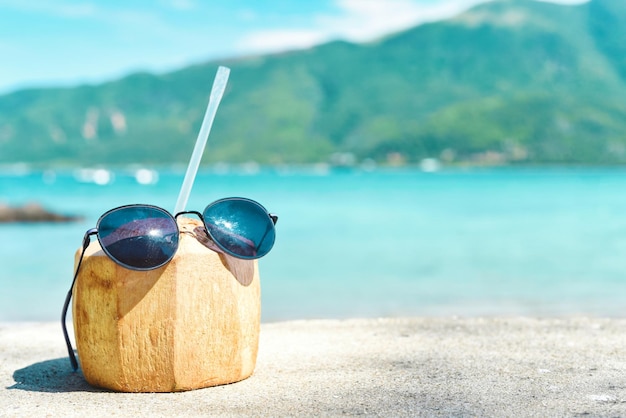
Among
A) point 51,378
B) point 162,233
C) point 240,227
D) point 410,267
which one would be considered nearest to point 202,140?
point 240,227

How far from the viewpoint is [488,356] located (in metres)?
7.35

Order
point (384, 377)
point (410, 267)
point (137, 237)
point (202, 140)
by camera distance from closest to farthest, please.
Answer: point (137, 237)
point (202, 140)
point (384, 377)
point (410, 267)

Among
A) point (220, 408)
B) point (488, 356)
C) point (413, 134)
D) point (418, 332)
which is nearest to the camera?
point (220, 408)

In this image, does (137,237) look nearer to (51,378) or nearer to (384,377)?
(51,378)

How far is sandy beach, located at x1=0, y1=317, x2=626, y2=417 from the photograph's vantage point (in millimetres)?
5426

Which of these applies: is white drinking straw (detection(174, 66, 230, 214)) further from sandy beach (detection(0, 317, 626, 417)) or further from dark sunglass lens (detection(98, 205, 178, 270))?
sandy beach (detection(0, 317, 626, 417))

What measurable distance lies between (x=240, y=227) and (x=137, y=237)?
0.78m

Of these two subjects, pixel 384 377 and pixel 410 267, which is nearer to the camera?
pixel 384 377

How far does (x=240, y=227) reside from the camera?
19.3 ft

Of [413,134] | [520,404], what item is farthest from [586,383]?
[413,134]

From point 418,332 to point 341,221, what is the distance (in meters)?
36.1

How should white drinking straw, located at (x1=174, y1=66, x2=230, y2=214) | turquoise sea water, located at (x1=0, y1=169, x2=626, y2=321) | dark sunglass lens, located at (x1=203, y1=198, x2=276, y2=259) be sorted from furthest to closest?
turquoise sea water, located at (x1=0, y1=169, x2=626, y2=321) → white drinking straw, located at (x1=174, y1=66, x2=230, y2=214) → dark sunglass lens, located at (x1=203, y1=198, x2=276, y2=259)

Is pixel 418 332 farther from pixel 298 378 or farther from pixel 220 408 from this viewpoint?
pixel 220 408

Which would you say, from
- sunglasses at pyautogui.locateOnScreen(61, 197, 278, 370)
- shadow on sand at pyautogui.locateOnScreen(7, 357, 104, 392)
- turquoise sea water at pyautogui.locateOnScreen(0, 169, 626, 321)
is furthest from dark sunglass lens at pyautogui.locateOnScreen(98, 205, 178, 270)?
turquoise sea water at pyautogui.locateOnScreen(0, 169, 626, 321)
